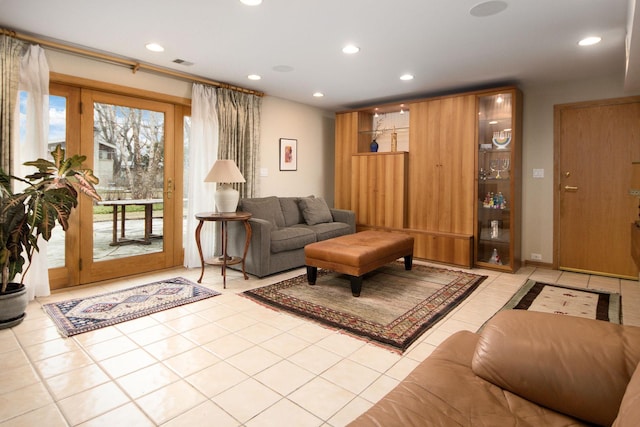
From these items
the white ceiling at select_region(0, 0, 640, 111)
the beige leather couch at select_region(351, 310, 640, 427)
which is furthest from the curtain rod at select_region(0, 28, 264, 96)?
the beige leather couch at select_region(351, 310, 640, 427)

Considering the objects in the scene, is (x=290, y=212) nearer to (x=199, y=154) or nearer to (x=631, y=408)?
(x=199, y=154)

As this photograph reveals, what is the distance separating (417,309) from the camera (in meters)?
3.31

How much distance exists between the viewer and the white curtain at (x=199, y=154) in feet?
15.3

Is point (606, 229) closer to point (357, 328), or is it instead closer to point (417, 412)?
point (357, 328)

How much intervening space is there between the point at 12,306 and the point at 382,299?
10.1 ft

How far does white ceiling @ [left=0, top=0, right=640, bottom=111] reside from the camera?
2.78 metres

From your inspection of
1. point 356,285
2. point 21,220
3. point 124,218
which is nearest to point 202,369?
point 356,285

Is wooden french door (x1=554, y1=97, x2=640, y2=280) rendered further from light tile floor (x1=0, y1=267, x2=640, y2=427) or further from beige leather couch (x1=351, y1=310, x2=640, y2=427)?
beige leather couch (x1=351, y1=310, x2=640, y2=427)

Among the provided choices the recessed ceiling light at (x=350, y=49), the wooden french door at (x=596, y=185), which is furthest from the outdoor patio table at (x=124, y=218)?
the wooden french door at (x=596, y=185)

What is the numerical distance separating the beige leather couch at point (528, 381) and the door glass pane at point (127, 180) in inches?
154

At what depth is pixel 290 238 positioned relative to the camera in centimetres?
456

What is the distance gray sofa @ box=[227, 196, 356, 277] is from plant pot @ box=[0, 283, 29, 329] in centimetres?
212

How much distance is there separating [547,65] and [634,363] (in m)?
3.92

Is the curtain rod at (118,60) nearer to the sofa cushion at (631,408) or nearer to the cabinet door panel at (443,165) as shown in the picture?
the cabinet door panel at (443,165)
